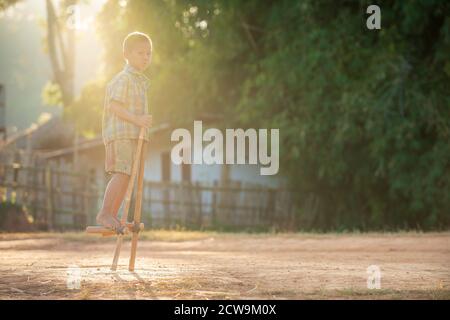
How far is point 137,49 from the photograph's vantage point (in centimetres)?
713

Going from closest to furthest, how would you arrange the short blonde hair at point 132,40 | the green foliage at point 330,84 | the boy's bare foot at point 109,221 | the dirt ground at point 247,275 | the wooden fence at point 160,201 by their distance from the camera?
1. the dirt ground at point 247,275
2. the boy's bare foot at point 109,221
3. the short blonde hair at point 132,40
4. the green foliage at point 330,84
5. the wooden fence at point 160,201

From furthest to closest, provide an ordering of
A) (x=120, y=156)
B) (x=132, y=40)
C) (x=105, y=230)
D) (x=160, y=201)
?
(x=160, y=201)
(x=132, y=40)
(x=120, y=156)
(x=105, y=230)

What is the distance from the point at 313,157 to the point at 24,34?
73.1 meters

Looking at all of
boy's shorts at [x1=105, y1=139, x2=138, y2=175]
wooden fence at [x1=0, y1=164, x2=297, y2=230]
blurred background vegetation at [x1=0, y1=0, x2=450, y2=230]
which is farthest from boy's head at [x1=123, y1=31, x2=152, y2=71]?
wooden fence at [x1=0, y1=164, x2=297, y2=230]

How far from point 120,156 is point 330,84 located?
12580mm

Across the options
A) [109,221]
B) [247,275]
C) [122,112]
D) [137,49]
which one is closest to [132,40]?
[137,49]

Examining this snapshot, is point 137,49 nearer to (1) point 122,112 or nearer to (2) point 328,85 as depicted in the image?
(1) point 122,112

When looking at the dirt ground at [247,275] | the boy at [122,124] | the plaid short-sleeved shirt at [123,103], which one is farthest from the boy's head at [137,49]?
the dirt ground at [247,275]

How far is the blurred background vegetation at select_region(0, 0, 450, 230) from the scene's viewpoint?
58.8ft

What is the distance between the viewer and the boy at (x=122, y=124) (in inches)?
274

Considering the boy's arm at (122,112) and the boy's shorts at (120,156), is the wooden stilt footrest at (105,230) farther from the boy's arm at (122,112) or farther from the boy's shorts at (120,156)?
the boy's arm at (122,112)

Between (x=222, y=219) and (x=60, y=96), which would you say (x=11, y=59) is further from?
(x=222, y=219)

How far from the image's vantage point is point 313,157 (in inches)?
783
